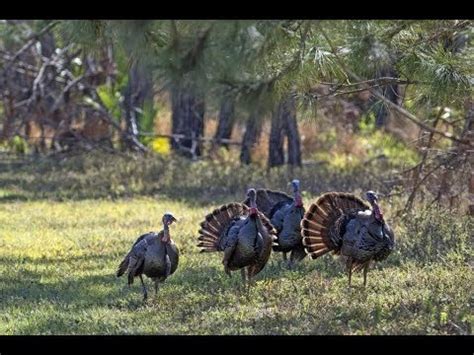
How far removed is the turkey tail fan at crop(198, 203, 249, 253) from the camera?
32.6 feet

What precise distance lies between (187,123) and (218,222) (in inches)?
464

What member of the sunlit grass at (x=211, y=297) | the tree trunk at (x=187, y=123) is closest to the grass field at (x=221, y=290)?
the sunlit grass at (x=211, y=297)

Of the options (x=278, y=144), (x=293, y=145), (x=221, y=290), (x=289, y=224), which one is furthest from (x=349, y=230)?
(x=278, y=144)

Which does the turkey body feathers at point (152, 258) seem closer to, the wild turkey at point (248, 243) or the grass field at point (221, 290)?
the grass field at point (221, 290)

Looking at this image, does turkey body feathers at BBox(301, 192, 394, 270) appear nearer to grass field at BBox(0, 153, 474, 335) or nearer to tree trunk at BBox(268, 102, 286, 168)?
grass field at BBox(0, 153, 474, 335)

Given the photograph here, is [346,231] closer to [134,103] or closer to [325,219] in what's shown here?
[325,219]

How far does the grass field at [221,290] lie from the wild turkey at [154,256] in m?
0.26

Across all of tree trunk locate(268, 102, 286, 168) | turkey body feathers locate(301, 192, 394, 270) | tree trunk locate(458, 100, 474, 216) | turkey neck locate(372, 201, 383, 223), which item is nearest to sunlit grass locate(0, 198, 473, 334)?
turkey body feathers locate(301, 192, 394, 270)

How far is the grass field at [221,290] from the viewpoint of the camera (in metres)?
8.24

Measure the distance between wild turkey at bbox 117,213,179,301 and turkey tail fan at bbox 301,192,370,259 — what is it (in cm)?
117

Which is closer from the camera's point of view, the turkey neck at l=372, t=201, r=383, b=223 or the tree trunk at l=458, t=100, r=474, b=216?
the turkey neck at l=372, t=201, r=383, b=223

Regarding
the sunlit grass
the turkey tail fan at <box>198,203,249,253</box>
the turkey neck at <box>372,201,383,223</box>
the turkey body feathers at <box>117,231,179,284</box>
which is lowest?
the sunlit grass

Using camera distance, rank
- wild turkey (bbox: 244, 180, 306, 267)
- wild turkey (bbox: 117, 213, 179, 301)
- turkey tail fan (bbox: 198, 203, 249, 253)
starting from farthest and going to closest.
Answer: wild turkey (bbox: 244, 180, 306, 267), turkey tail fan (bbox: 198, 203, 249, 253), wild turkey (bbox: 117, 213, 179, 301)

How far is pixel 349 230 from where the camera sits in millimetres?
9289
